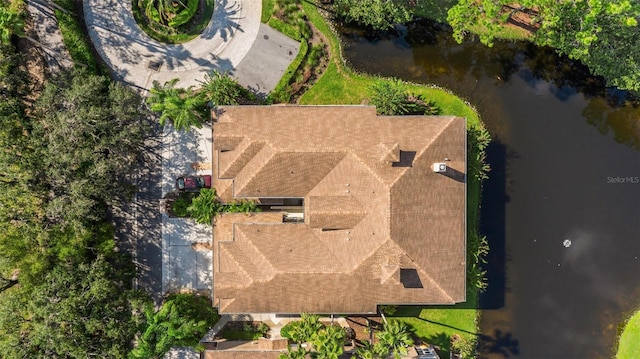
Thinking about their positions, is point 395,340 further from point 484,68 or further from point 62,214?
point 62,214

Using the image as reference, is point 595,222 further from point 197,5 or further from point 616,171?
point 197,5

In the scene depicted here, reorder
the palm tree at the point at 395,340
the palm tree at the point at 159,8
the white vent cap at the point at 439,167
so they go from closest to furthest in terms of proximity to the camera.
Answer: the white vent cap at the point at 439,167 < the palm tree at the point at 395,340 < the palm tree at the point at 159,8

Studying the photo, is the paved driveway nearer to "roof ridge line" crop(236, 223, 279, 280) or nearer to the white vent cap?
"roof ridge line" crop(236, 223, 279, 280)

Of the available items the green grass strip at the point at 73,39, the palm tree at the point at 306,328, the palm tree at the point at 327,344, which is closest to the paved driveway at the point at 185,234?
the green grass strip at the point at 73,39

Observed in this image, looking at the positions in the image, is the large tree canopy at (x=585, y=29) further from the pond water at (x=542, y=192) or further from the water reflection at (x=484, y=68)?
the pond water at (x=542, y=192)

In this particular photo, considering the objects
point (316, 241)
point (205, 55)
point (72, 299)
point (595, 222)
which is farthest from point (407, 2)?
point (72, 299)

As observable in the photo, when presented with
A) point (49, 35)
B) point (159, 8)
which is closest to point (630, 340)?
point (159, 8)
